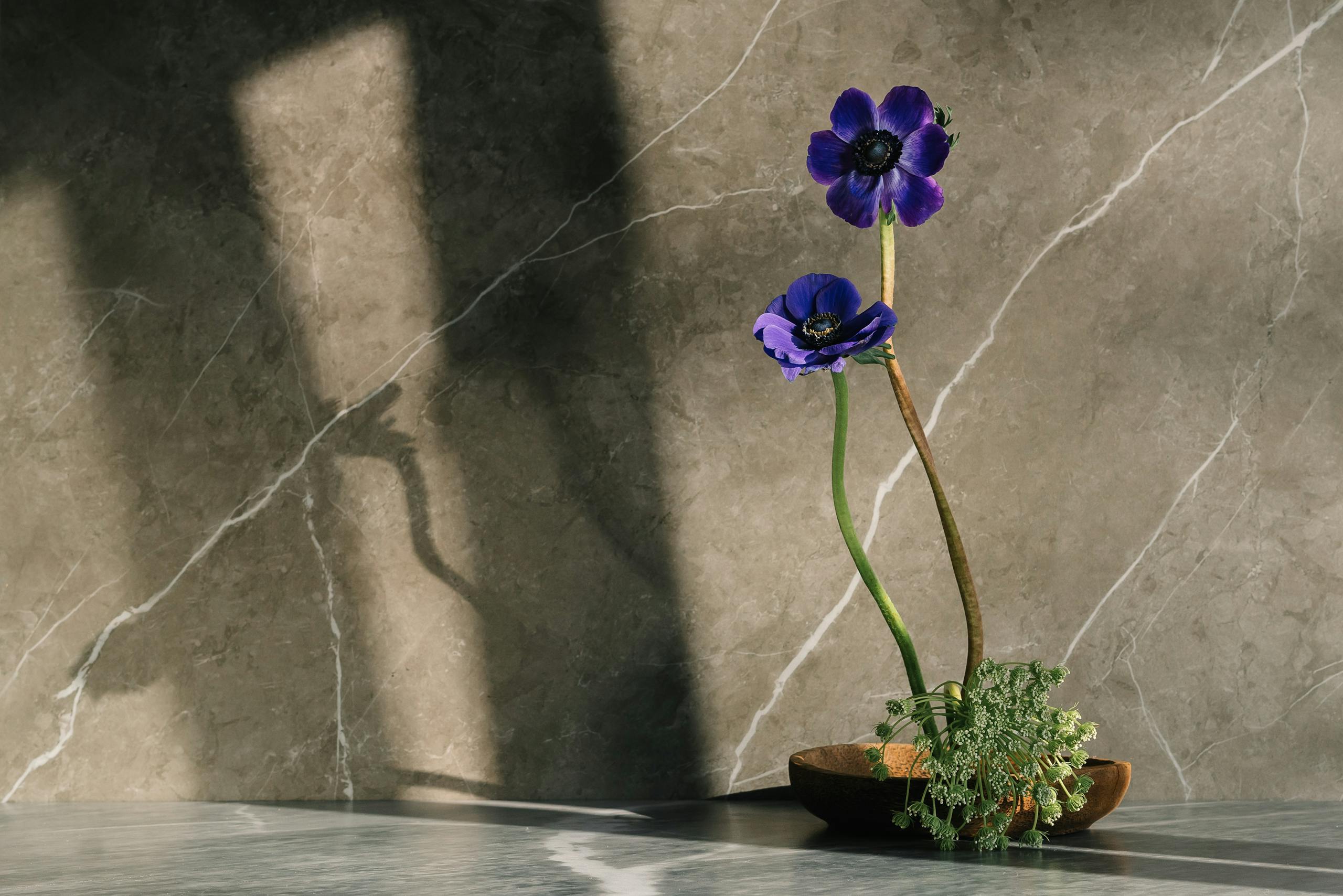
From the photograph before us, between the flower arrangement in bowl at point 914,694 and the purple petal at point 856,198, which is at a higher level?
the purple petal at point 856,198

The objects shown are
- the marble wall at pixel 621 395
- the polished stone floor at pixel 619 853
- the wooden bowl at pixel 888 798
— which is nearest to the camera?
the polished stone floor at pixel 619 853

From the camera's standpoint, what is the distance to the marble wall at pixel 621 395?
117 centimetres

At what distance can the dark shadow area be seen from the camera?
2.59 feet

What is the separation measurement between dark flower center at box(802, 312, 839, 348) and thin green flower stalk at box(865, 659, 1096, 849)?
0.31m

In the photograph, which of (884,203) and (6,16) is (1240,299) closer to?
(884,203)

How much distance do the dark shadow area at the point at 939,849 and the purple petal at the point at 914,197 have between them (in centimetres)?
54

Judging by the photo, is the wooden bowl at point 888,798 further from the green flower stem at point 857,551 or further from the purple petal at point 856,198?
the purple petal at point 856,198

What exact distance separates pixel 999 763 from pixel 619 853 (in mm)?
322

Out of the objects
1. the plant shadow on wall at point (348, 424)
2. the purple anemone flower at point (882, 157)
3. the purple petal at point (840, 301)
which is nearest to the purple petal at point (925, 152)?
the purple anemone flower at point (882, 157)

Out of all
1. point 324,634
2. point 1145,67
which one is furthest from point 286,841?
point 1145,67

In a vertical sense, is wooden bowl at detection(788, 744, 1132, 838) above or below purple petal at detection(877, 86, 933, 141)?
below

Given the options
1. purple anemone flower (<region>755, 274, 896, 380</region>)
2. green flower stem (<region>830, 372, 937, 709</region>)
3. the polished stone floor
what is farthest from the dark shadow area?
purple anemone flower (<region>755, 274, 896, 380</region>)

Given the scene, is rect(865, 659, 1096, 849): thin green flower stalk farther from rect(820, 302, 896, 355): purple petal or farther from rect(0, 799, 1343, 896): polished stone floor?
rect(820, 302, 896, 355): purple petal

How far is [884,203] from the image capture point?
0.97 m
